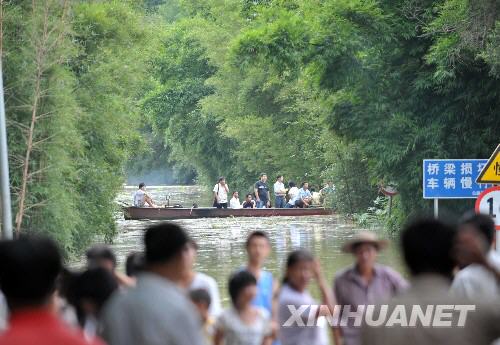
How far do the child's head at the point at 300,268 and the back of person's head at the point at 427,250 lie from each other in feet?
12.2

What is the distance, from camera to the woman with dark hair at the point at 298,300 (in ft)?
28.8

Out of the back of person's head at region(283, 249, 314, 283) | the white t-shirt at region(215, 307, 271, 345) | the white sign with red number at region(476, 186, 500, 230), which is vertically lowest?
the white t-shirt at region(215, 307, 271, 345)

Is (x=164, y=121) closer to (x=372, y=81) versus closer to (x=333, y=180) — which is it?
(x=333, y=180)

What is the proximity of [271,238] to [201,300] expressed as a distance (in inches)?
1048

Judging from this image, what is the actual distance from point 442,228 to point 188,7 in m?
75.0

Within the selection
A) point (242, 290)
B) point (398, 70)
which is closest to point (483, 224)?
point (242, 290)

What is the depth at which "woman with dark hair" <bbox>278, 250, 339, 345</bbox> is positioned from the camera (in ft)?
28.8

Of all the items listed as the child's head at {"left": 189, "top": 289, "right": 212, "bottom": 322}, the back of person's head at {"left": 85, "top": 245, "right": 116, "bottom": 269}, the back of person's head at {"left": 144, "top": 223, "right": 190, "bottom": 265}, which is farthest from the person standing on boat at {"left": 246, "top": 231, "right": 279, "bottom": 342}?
the back of person's head at {"left": 144, "top": 223, "right": 190, "bottom": 265}

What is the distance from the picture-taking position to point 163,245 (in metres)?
5.71

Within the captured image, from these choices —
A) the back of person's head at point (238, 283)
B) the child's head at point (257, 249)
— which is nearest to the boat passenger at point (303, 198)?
the child's head at point (257, 249)

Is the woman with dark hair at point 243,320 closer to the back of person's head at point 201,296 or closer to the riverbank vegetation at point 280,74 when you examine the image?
the back of person's head at point 201,296

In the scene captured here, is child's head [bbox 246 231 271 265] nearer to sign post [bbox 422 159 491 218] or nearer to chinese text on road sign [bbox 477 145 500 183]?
chinese text on road sign [bbox 477 145 500 183]

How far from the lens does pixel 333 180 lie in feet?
141

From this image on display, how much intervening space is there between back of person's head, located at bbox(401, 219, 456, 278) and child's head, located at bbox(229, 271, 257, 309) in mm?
3199
